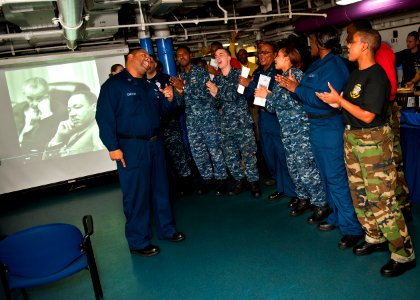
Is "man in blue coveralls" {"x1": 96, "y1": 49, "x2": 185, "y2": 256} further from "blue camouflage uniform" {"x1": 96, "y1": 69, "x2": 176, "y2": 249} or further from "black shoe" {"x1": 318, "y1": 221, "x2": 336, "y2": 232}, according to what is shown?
"black shoe" {"x1": 318, "y1": 221, "x2": 336, "y2": 232}

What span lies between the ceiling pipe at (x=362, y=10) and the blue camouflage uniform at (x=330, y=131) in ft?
10.3

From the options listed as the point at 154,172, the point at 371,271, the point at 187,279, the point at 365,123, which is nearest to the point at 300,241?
the point at 371,271

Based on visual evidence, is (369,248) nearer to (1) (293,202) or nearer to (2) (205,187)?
(1) (293,202)

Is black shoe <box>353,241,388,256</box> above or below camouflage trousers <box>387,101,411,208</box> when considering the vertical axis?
below

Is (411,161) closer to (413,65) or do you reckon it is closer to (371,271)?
(371,271)

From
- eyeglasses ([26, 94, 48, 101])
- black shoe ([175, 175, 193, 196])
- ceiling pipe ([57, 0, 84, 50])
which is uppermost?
ceiling pipe ([57, 0, 84, 50])

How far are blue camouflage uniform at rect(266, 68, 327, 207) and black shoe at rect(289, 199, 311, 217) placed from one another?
0.25 meters

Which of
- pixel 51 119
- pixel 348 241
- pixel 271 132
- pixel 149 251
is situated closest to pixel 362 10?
pixel 271 132

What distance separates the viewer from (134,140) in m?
3.07

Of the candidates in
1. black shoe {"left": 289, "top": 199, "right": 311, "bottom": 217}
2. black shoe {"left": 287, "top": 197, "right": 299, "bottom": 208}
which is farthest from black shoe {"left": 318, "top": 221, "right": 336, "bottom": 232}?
black shoe {"left": 287, "top": 197, "right": 299, "bottom": 208}

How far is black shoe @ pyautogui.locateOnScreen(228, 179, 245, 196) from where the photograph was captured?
4.42m

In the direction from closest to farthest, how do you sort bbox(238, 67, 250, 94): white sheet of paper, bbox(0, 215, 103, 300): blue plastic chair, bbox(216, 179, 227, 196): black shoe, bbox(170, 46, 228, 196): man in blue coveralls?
1. bbox(0, 215, 103, 300): blue plastic chair
2. bbox(238, 67, 250, 94): white sheet of paper
3. bbox(170, 46, 228, 196): man in blue coveralls
4. bbox(216, 179, 227, 196): black shoe

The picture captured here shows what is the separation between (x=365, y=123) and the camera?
232 cm

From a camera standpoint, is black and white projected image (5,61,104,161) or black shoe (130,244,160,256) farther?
black and white projected image (5,61,104,161)
